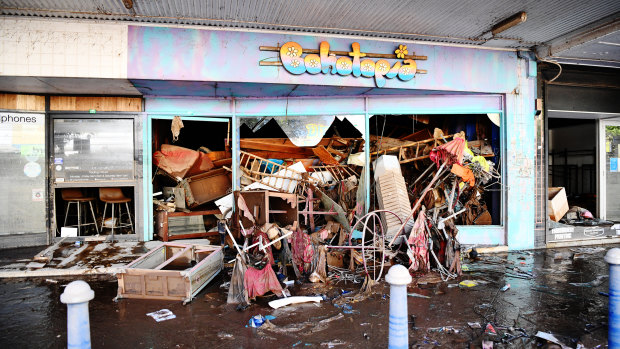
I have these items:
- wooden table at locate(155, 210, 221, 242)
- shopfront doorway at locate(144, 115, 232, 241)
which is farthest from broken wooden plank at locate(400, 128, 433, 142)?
wooden table at locate(155, 210, 221, 242)

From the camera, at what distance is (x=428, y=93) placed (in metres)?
8.54

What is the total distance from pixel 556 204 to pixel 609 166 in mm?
2956

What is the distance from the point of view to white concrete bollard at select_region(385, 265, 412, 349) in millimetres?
3107

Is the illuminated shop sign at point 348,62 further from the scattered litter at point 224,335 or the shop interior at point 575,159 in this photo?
the shop interior at point 575,159

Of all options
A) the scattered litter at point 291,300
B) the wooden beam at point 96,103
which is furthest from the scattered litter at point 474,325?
A: the wooden beam at point 96,103

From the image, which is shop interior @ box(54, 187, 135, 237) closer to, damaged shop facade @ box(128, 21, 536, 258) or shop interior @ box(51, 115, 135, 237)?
shop interior @ box(51, 115, 135, 237)

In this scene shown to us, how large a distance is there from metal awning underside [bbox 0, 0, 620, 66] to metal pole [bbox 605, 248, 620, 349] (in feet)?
16.4

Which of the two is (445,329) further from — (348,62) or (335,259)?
(348,62)

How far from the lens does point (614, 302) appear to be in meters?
3.60

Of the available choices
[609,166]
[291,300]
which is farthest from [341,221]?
[609,166]

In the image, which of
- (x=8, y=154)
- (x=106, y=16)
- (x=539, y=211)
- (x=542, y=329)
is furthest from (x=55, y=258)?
(x=539, y=211)

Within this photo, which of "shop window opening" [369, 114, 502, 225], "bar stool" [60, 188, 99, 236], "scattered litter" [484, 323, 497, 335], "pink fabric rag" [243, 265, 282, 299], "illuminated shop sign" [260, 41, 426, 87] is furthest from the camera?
"shop window opening" [369, 114, 502, 225]

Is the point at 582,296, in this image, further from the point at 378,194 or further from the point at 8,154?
the point at 8,154

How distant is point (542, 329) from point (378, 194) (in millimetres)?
4220
